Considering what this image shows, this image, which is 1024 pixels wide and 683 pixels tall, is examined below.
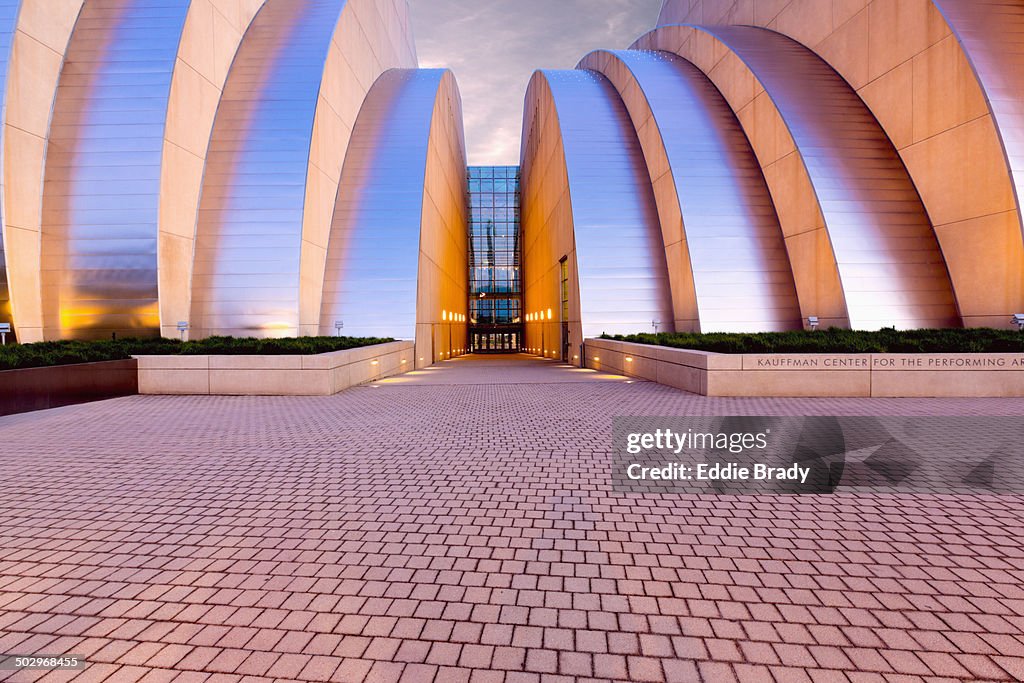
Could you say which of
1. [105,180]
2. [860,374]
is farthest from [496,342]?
[860,374]

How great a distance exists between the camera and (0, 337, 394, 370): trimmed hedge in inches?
428

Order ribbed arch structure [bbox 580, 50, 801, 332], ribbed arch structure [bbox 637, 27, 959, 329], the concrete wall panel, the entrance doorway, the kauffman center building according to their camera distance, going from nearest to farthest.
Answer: the concrete wall panel < the kauffman center building < ribbed arch structure [bbox 637, 27, 959, 329] < ribbed arch structure [bbox 580, 50, 801, 332] < the entrance doorway

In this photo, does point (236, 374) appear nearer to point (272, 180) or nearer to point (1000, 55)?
point (272, 180)

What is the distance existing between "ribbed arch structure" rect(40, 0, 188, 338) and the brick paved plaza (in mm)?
12116

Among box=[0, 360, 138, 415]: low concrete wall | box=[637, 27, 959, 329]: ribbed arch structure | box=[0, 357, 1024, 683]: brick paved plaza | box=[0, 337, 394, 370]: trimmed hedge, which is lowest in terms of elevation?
box=[0, 357, 1024, 683]: brick paved plaza

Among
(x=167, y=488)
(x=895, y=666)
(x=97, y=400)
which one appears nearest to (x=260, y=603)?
(x=167, y=488)

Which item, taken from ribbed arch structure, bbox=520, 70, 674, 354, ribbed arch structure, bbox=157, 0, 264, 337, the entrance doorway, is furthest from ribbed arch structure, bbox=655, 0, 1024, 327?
the entrance doorway

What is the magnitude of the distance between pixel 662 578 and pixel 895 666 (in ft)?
4.20

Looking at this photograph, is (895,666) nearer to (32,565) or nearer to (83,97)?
(32,565)

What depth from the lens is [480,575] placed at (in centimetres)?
347

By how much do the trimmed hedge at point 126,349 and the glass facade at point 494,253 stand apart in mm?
40621

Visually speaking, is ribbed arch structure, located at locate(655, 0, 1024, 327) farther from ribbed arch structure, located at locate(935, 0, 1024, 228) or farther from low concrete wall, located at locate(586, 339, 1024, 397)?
low concrete wall, located at locate(586, 339, 1024, 397)

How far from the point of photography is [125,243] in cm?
1623

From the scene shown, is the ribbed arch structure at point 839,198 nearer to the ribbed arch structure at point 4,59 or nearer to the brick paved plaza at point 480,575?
the brick paved plaza at point 480,575
